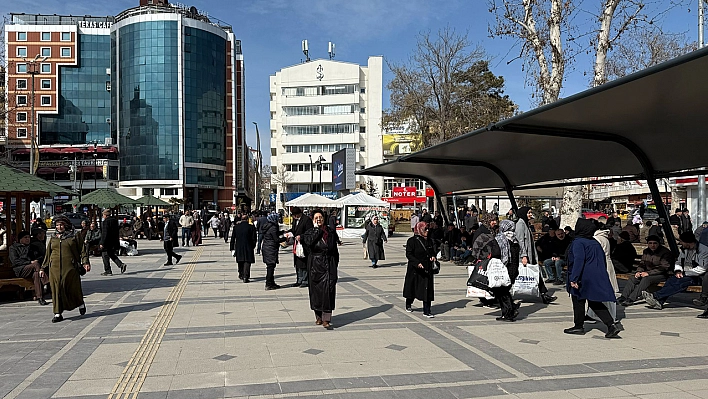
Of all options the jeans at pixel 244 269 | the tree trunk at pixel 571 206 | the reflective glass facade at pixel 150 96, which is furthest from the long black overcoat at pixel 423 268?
the reflective glass facade at pixel 150 96

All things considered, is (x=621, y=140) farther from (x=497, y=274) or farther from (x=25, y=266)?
(x=25, y=266)

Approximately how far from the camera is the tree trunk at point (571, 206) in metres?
19.9

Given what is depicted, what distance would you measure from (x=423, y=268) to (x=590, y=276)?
8.25ft

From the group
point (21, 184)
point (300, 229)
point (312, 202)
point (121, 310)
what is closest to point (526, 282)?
point (300, 229)

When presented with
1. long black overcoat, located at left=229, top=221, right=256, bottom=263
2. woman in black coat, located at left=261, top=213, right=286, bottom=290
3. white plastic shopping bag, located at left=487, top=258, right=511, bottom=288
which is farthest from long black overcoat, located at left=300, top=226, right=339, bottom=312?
long black overcoat, located at left=229, top=221, right=256, bottom=263

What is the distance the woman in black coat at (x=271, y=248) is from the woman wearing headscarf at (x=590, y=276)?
663cm

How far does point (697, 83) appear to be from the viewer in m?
6.97

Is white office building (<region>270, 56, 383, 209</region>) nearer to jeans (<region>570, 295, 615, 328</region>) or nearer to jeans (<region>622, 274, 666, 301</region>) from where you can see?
jeans (<region>622, 274, 666, 301</region>)

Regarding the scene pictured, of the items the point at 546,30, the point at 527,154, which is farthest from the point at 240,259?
the point at 546,30

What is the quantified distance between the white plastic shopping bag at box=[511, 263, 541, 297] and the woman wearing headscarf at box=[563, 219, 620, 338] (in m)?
2.04

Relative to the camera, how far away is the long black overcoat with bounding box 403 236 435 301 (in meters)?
9.19

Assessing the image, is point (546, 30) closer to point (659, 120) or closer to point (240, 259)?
point (659, 120)

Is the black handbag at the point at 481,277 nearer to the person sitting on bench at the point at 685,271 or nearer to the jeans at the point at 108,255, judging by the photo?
the person sitting on bench at the point at 685,271

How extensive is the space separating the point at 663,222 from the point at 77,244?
10753mm
